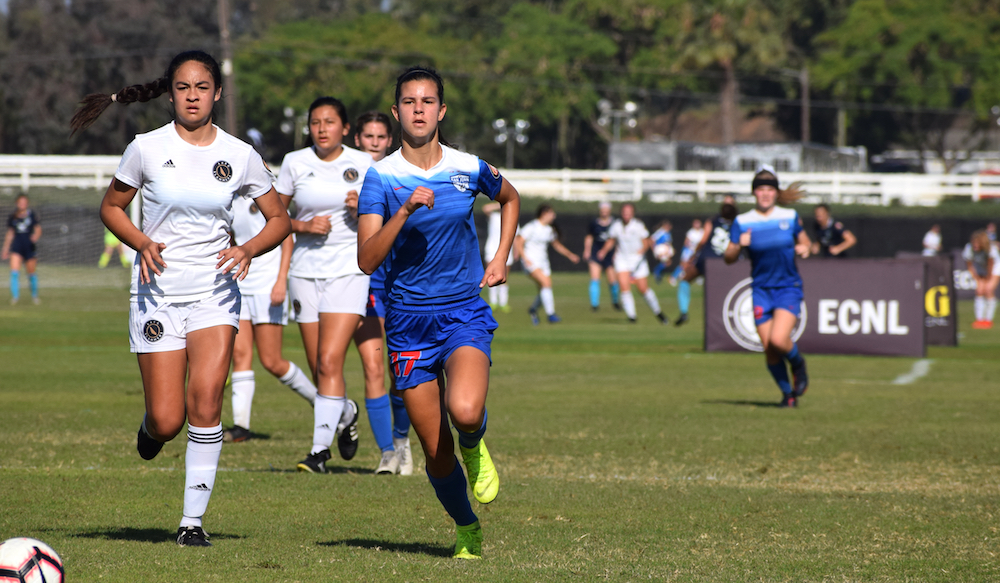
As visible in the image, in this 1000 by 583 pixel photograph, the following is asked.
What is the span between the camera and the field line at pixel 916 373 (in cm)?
1524

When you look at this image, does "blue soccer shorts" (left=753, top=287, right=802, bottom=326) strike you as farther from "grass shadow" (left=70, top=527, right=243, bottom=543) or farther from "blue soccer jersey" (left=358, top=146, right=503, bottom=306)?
"grass shadow" (left=70, top=527, right=243, bottom=543)

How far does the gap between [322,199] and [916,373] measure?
34.8 feet

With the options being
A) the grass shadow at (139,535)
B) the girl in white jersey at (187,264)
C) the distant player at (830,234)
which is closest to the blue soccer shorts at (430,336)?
the girl in white jersey at (187,264)

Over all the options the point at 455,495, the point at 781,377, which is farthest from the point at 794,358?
the point at 455,495

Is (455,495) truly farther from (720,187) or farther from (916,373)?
(720,187)

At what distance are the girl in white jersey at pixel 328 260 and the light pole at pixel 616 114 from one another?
5726cm

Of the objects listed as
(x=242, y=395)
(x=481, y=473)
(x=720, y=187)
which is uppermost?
(x=720, y=187)

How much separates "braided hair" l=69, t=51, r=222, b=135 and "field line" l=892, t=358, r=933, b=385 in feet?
37.3

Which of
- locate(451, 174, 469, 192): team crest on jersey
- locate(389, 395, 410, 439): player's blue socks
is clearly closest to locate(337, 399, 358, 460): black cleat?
locate(389, 395, 410, 439): player's blue socks

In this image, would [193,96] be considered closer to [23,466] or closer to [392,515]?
[392,515]

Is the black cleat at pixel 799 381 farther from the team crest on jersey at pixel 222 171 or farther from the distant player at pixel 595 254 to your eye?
the distant player at pixel 595 254

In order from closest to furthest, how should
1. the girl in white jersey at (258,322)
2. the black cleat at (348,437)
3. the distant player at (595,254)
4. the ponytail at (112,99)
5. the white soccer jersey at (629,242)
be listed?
the ponytail at (112,99)
the black cleat at (348,437)
the girl in white jersey at (258,322)
the white soccer jersey at (629,242)
the distant player at (595,254)

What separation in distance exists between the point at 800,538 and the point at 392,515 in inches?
88.9

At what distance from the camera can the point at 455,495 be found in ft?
18.3
